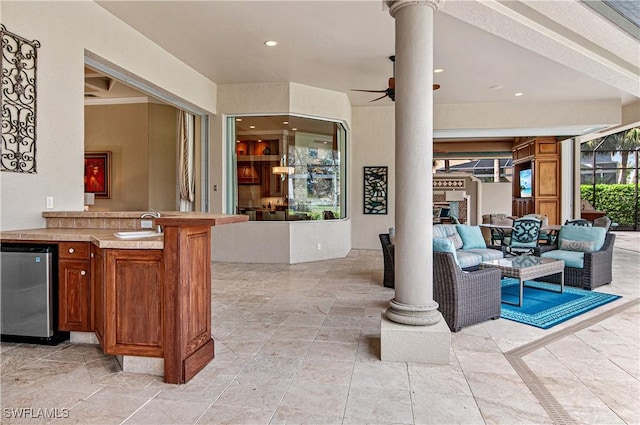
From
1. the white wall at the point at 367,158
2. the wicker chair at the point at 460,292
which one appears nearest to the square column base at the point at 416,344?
the wicker chair at the point at 460,292

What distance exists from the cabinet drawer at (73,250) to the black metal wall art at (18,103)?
916mm

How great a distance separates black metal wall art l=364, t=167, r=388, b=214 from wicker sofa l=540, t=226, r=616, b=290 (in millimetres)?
3755

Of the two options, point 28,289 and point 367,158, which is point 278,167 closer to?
point 367,158

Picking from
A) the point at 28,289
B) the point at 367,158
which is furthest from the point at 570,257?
the point at 28,289

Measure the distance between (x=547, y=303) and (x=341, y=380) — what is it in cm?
324

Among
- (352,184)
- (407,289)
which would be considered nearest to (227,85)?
(352,184)

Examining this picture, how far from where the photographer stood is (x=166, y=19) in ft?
15.3

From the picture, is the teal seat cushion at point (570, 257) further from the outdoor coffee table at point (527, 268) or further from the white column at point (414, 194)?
the white column at point (414, 194)

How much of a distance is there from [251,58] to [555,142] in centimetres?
915

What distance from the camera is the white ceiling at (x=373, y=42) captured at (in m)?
4.26

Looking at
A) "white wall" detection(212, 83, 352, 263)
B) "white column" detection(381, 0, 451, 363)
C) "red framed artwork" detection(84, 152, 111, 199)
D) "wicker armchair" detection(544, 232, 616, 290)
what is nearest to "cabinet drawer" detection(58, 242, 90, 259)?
"white column" detection(381, 0, 451, 363)

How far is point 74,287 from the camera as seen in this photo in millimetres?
3135

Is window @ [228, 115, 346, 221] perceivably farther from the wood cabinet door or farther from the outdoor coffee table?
the wood cabinet door

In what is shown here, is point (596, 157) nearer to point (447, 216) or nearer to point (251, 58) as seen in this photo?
point (447, 216)
